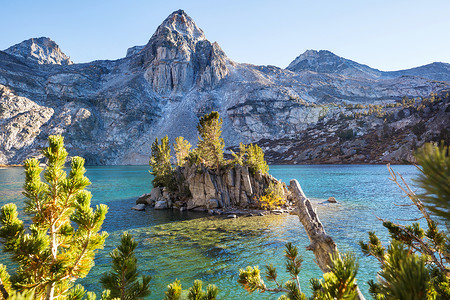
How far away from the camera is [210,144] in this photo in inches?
1594

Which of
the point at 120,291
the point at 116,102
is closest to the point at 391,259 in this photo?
the point at 120,291

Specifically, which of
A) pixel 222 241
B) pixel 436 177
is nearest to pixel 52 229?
pixel 436 177

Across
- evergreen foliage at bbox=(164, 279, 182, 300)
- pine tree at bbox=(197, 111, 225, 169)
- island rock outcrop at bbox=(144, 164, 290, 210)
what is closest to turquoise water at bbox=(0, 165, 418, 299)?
island rock outcrop at bbox=(144, 164, 290, 210)

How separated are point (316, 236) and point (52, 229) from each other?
16.2 ft

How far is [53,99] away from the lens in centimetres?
18825

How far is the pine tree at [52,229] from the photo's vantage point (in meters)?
3.11

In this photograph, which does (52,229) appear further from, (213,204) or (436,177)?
(213,204)

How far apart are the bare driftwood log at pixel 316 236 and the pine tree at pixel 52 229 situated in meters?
4.21

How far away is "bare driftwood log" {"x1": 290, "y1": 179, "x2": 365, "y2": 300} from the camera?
16.4 ft

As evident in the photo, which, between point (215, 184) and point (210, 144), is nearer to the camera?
point (215, 184)

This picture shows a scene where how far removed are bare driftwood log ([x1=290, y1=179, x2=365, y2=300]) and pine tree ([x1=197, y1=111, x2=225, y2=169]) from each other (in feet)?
110

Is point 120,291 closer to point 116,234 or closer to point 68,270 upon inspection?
point 68,270

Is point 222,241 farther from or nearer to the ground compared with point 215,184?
nearer to the ground

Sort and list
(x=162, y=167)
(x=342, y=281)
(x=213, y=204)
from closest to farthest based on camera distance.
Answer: (x=342, y=281) < (x=213, y=204) < (x=162, y=167)
